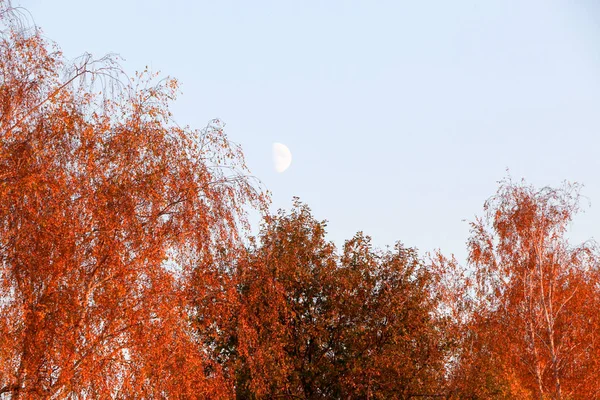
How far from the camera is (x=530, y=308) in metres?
30.8

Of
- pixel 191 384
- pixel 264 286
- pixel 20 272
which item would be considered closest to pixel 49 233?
pixel 20 272

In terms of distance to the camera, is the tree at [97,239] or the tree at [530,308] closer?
the tree at [97,239]

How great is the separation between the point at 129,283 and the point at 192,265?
5.01 ft

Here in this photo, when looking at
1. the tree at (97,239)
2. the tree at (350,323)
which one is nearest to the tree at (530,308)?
the tree at (350,323)

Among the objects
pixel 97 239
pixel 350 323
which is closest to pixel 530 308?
pixel 350 323

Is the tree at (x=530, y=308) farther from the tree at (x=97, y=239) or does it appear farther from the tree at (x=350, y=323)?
the tree at (x=97, y=239)

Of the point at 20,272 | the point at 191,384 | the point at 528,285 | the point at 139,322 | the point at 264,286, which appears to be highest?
the point at 528,285

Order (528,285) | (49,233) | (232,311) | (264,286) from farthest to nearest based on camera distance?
1. (528,285)
2. (264,286)
3. (232,311)
4. (49,233)

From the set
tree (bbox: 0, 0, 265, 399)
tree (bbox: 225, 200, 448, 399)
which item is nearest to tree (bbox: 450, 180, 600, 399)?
tree (bbox: 225, 200, 448, 399)

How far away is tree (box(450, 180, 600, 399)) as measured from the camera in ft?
102

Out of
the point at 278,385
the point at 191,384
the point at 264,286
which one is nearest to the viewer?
the point at 191,384

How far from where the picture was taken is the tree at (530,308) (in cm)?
3114

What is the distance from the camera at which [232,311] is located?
16062 millimetres

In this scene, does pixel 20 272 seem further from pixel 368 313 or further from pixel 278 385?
pixel 368 313
